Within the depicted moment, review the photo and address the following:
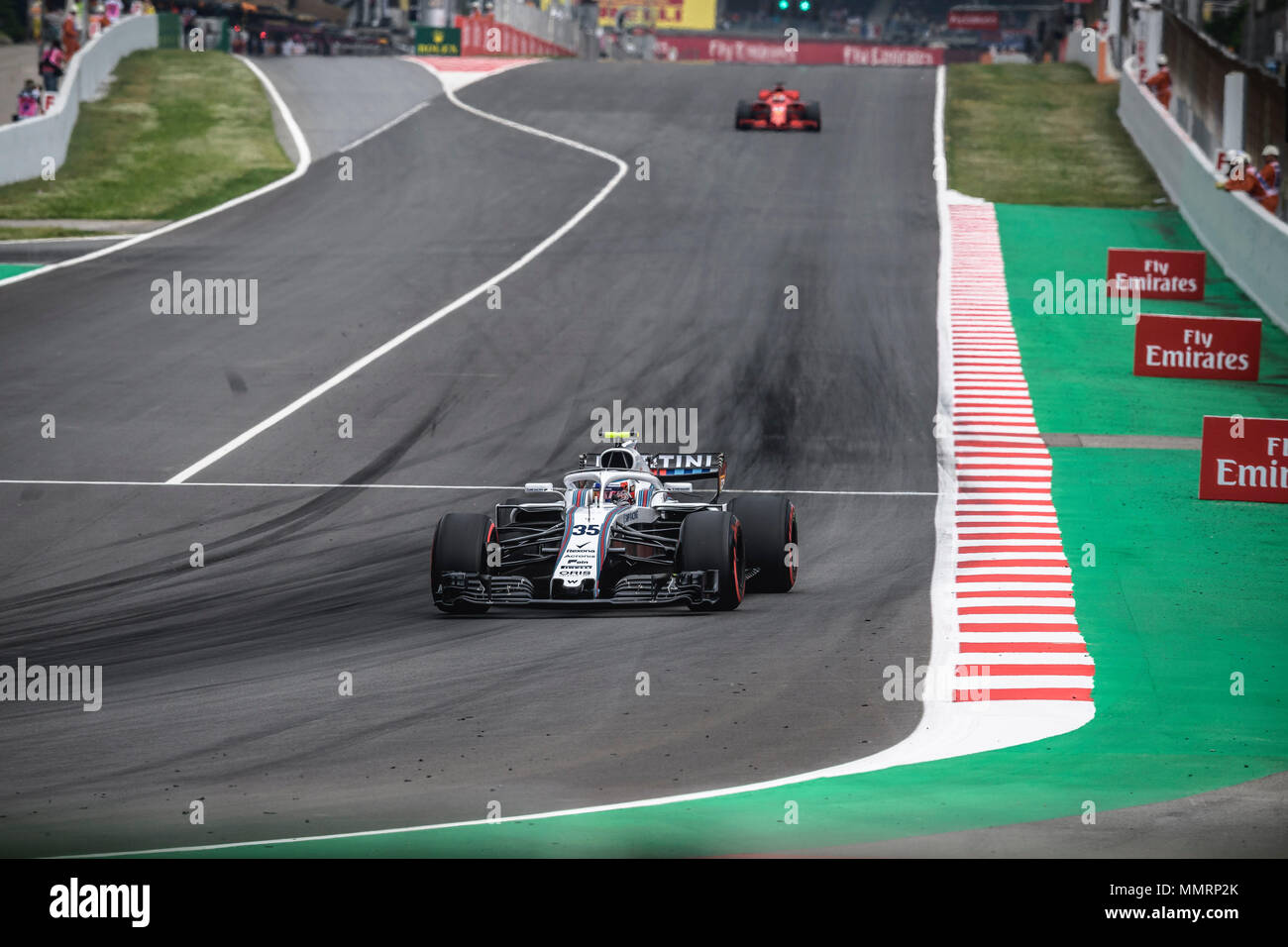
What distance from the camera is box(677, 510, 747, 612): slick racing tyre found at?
14172mm

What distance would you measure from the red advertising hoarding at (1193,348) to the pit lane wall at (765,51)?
83888 mm

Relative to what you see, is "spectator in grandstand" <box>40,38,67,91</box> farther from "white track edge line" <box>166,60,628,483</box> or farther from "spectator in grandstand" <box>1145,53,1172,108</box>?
"spectator in grandstand" <box>1145,53,1172,108</box>

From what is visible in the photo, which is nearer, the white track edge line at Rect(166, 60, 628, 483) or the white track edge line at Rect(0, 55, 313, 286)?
the white track edge line at Rect(166, 60, 628, 483)

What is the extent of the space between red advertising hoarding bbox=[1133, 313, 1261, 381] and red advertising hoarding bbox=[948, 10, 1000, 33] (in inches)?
3866

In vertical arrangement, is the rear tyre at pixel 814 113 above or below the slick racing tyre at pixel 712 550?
A: above

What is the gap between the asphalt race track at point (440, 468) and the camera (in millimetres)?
10617

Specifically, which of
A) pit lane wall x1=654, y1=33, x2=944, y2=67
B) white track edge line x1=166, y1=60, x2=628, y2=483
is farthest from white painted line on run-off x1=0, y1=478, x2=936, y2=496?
pit lane wall x1=654, y1=33, x2=944, y2=67

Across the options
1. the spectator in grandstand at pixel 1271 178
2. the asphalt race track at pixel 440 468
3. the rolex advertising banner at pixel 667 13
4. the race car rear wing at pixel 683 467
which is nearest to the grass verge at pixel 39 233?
the asphalt race track at pixel 440 468

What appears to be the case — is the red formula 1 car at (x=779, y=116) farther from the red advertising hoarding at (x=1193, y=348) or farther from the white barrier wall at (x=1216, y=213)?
the red advertising hoarding at (x=1193, y=348)

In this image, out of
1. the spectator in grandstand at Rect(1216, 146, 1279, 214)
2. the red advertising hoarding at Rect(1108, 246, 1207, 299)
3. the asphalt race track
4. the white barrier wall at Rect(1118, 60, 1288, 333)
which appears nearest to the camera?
the asphalt race track

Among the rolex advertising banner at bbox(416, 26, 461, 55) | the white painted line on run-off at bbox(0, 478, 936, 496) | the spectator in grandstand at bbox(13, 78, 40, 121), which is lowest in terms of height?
the white painted line on run-off at bbox(0, 478, 936, 496)

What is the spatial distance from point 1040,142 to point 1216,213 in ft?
36.1

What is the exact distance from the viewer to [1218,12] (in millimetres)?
71625

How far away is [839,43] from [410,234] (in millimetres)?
80814
